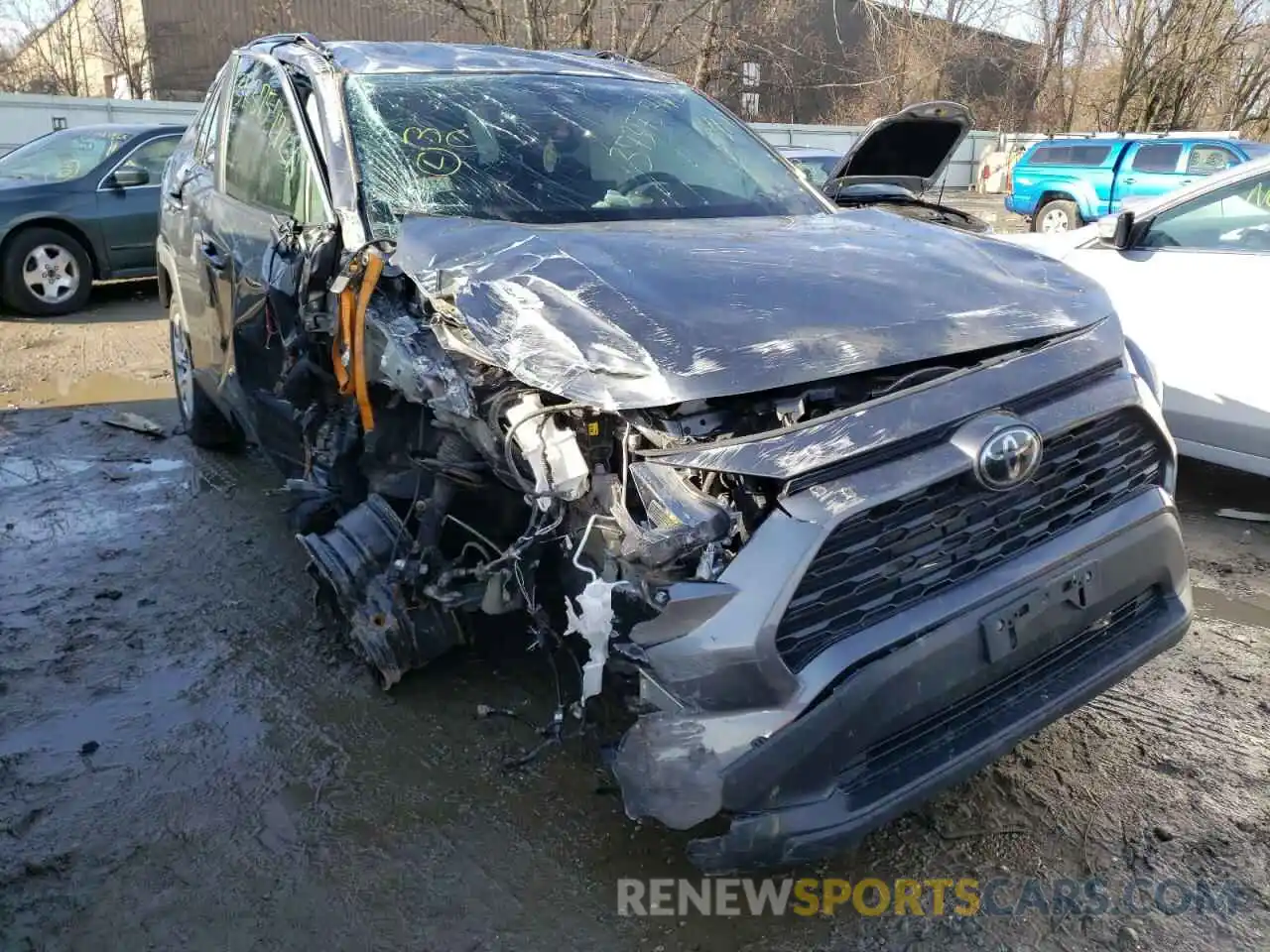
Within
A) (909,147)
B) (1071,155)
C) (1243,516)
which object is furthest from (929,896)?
(1071,155)

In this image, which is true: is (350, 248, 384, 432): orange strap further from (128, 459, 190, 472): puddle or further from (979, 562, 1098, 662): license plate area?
(128, 459, 190, 472): puddle

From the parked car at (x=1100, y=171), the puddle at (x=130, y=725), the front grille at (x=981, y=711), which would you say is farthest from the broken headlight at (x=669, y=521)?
the parked car at (x=1100, y=171)

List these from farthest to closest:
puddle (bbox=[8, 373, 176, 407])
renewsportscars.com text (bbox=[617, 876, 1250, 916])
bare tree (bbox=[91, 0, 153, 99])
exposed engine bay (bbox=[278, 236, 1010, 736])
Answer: bare tree (bbox=[91, 0, 153, 99]) < puddle (bbox=[8, 373, 176, 407]) < renewsportscars.com text (bbox=[617, 876, 1250, 916]) < exposed engine bay (bbox=[278, 236, 1010, 736])

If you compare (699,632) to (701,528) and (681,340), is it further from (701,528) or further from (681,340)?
(681,340)

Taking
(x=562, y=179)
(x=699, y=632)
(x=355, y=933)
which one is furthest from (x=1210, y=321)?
(x=355, y=933)

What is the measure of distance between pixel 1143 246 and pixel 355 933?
481cm

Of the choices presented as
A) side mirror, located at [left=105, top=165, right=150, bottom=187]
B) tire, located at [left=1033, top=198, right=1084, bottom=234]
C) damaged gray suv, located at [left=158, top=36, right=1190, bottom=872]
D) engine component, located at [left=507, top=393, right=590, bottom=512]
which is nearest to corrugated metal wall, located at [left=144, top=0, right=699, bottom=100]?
tire, located at [left=1033, top=198, right=1084, bottom=234]

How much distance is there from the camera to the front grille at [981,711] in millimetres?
2199

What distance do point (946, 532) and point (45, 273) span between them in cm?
919

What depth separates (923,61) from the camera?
29.6 metres

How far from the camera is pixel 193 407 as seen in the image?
5.61 meters

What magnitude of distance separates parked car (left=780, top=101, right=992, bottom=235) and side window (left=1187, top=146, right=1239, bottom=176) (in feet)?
40.7

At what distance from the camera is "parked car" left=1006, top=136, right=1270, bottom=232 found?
15.0 metres

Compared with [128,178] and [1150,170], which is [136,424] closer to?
[128,178]
